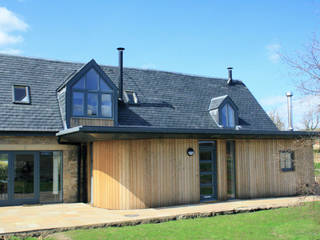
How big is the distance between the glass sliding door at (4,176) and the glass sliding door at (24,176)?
11.0 inches

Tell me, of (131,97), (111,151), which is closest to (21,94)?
(131,97)

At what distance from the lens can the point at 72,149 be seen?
14.9 meters

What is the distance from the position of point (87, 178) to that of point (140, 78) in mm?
7428

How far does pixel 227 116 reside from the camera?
19766mm

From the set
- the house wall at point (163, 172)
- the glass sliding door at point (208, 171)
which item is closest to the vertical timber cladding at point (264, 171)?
the house wall at point (163, 172)

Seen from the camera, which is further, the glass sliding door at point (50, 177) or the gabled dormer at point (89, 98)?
the gabled dormer at point (89, 98)

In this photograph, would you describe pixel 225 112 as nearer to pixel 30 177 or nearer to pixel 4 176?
pixel 30 177

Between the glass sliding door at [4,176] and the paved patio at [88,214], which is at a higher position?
the glass sliding door at [4,176]

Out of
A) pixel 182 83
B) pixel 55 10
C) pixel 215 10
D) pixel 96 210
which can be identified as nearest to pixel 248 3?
pixel 215 10

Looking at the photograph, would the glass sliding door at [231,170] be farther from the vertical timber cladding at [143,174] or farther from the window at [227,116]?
the window at [227,116]

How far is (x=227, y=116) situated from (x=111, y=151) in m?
8.96

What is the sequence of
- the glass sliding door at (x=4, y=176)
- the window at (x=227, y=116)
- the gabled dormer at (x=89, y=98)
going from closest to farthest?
the glass sliding door at (x=4, y=176), the gabled dormer at (x=89, y=98), the window at (x=227, y=116)

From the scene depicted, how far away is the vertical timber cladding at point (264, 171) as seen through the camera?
1509cm

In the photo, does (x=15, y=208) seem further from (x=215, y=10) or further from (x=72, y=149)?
(x=215, y=10)
